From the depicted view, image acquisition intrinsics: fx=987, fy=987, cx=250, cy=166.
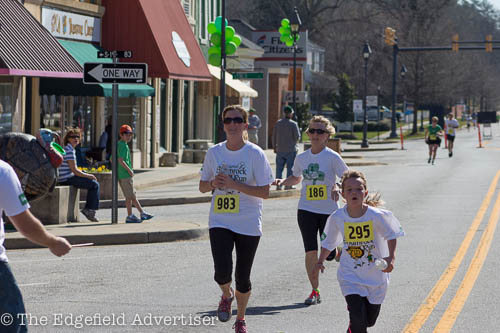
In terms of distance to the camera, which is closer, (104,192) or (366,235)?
(366,235)

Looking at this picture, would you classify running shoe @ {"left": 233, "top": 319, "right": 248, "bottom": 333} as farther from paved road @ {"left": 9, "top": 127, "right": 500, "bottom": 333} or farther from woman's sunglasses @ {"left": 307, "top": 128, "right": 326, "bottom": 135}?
woman's sunglasses @ {"left": 307, "top": 128, "right": 326, "bottom": 135}

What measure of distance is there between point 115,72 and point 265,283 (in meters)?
5.89

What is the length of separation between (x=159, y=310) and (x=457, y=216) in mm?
10086

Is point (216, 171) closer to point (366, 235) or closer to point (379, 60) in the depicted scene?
point (366, 235)

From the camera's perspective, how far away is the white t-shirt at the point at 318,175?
9977 mm

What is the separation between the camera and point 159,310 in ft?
30.0

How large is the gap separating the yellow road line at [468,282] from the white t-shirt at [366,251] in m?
1.52

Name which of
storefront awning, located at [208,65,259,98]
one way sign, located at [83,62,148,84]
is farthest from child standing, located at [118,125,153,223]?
storefront awning, located at [208,65,259,98]

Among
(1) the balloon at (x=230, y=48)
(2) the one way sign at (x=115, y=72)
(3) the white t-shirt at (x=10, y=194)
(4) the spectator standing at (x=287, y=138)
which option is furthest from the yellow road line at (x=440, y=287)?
(1) the balloon at (x=230, y=48)

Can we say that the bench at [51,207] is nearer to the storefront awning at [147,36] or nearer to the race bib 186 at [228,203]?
the race bib 186 at [228,203]

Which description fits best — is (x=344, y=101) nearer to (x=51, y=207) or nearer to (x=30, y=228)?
(x=51, y=207)

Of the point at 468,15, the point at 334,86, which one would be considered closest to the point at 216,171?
the point at 334,86

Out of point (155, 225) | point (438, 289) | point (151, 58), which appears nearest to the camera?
point (438, 289)

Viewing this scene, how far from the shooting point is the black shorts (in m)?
9.92
